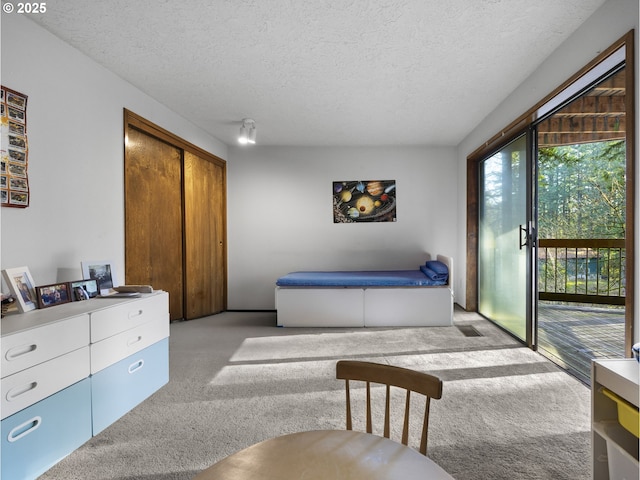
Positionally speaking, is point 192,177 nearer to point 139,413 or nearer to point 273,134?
point 273,134

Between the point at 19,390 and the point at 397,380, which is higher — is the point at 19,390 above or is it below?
below

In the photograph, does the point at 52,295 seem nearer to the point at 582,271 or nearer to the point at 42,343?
the point at 42,343

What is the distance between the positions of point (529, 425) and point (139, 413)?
94.7 inches

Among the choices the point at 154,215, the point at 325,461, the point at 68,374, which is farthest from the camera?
the point at 154,215

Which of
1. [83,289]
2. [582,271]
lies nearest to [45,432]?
[83,289]

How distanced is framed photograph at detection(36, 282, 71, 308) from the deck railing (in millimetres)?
5311

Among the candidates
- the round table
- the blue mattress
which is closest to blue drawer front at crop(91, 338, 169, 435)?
the round table

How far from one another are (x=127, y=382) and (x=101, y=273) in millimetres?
863

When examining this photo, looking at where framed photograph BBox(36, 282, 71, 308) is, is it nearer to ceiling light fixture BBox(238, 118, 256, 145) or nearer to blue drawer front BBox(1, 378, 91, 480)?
blue drawer front BBox(1, 378, 91, 480)

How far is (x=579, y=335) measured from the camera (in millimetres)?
3562

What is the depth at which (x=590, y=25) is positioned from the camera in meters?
2.10

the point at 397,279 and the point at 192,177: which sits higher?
the point at 192,177

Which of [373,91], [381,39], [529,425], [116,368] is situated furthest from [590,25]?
[116,368]

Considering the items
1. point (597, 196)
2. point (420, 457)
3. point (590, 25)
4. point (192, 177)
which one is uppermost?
point (590, 25)
